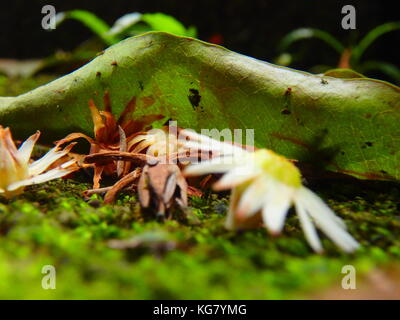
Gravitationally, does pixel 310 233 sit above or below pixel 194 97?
below

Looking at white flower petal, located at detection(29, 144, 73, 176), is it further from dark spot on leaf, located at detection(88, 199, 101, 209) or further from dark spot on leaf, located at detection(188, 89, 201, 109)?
dark spot on leaf, located at detection(188, 89, 201, 109)

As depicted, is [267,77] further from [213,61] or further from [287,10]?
[287,10]

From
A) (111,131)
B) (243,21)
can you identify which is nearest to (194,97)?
(111,131)

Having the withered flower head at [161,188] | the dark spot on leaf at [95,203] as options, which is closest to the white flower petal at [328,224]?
the withered flower head at [161,188]

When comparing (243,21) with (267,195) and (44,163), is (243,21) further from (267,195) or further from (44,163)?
(267,195)
